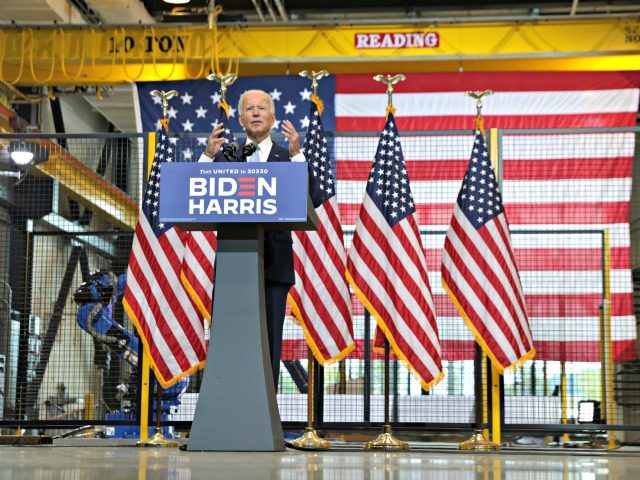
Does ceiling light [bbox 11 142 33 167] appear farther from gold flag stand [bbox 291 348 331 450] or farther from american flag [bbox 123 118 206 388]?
gold flag stand [bbox 291 348 331 450]

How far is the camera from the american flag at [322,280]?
6852mm

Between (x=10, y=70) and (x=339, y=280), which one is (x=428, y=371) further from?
(x=10, y=70)

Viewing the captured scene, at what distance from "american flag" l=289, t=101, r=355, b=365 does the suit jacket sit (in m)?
1.18

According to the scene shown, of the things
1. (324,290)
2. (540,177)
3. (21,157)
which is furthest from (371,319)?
(21,157)

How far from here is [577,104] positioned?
13.8 metres

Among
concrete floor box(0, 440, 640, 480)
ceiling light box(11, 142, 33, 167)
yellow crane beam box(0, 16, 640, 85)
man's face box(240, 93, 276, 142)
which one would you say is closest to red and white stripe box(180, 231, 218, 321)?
man's face box(240, 93, 276, 142)

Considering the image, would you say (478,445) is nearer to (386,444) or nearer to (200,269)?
(386,444)

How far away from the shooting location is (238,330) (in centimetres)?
483

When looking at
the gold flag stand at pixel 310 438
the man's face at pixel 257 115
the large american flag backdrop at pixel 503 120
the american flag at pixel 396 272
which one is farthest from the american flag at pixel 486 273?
the large american flag backdrop at pixel 503 120

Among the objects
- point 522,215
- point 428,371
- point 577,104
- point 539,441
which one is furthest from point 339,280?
point 539,441

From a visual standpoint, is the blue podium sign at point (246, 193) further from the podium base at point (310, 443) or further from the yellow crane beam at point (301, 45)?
the yellow crane beam at point (301, 45)

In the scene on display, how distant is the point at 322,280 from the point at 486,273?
1.10m

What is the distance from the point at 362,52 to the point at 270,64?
54.7 inches

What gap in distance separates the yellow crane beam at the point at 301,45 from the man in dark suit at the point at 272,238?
7.39m
